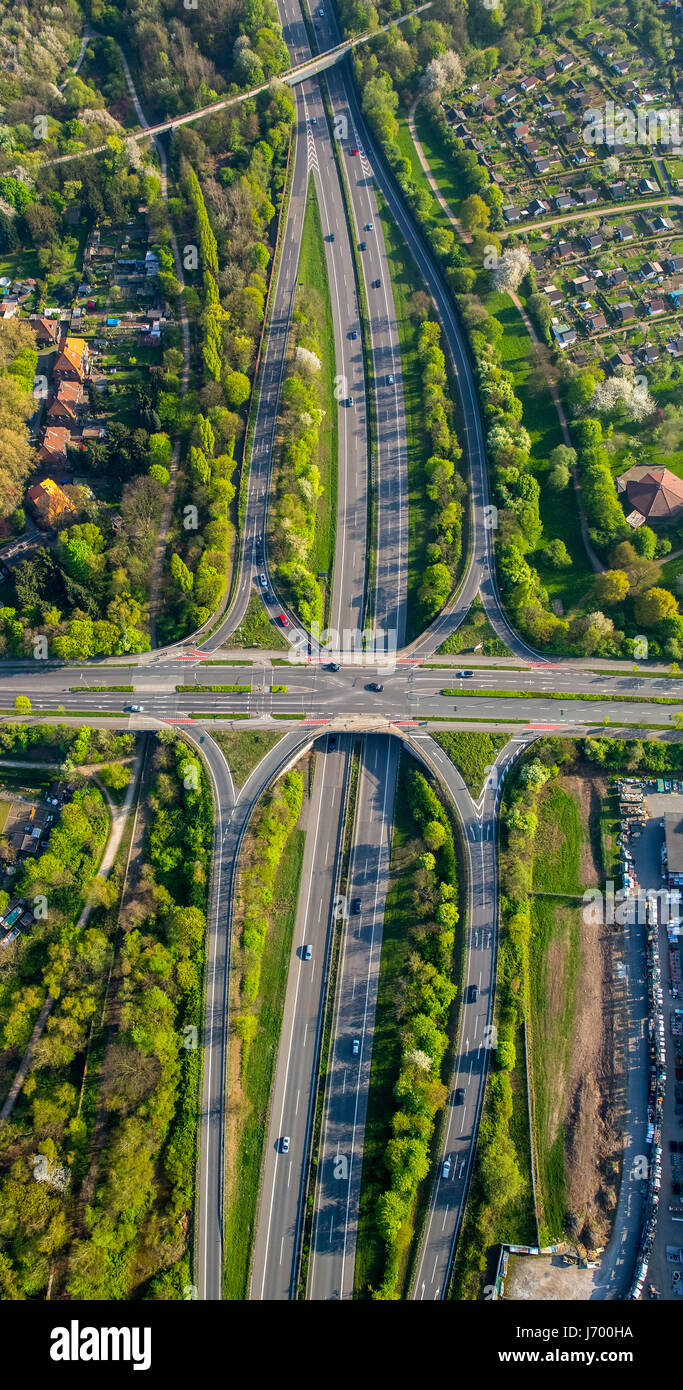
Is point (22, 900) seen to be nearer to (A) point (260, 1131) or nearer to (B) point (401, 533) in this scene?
(A) point (260, 1131)

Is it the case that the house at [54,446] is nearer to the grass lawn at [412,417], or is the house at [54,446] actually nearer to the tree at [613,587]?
the grass lawn at [412,417]

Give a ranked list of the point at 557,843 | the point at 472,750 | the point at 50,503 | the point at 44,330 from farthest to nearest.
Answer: the point at 44,330 → the point at 50,503 → the point at 472,750 → the point at 557,843

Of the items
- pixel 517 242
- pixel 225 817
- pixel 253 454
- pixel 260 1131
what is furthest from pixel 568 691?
pixel 517 242

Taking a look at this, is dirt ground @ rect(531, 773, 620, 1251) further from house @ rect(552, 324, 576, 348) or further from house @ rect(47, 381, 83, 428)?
house @ rect(47, 381, 83, 428)

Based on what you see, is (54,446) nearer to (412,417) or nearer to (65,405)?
(65,405)

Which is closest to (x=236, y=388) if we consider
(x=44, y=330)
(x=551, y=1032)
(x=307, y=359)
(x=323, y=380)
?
(x=307, y=359)

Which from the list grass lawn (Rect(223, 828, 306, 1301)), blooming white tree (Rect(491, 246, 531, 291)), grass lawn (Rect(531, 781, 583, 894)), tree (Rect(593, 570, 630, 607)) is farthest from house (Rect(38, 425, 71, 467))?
grass lawn (Rect(531, 781, 583, 894))
